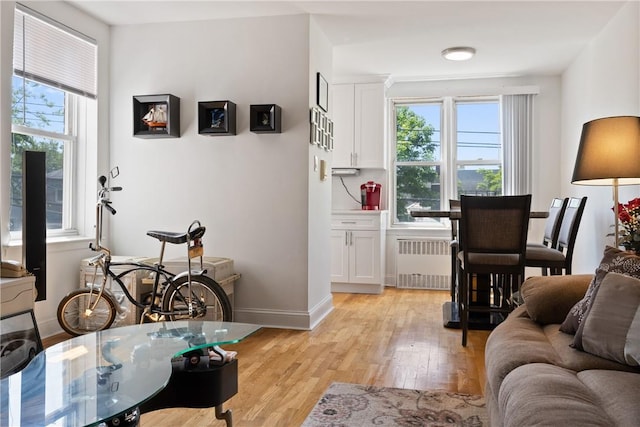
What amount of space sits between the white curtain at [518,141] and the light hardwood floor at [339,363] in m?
2.23

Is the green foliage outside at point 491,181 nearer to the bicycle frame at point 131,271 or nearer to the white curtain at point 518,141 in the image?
the white curtain at point 518,141

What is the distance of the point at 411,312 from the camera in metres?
4.76

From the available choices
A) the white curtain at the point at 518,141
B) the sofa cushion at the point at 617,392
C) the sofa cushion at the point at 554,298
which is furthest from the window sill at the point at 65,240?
the white curtain at the point at 518,141

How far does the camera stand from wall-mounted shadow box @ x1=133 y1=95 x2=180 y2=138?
4.16 metres

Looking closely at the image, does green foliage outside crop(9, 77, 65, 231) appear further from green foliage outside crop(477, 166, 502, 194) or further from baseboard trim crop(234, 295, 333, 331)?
green foliage outside crop(477, 166, 502, 194)

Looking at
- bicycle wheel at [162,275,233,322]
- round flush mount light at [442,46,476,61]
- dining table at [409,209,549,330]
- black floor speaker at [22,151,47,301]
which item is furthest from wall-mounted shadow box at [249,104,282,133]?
round flush mount light at [442,46,476,61]

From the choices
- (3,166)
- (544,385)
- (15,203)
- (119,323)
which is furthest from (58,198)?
(544,385)

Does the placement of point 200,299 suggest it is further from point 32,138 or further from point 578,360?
point 578,360

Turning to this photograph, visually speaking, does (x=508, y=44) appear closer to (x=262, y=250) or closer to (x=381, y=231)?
(x=381, y=231)

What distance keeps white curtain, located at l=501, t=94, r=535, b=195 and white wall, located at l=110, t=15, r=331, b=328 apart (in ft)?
8.88

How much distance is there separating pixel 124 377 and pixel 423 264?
4919 millimetres

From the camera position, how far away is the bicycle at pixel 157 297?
359cm

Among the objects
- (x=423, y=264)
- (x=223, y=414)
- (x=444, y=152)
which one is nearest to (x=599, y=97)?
(x=444, y=152)

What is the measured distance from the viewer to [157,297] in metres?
3.81
